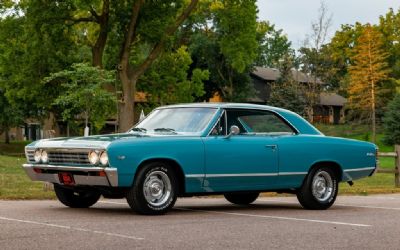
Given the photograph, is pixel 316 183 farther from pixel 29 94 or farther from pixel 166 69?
pixel 166 69

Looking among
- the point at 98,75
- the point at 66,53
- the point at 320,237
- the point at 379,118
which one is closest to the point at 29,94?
the point at 66,53

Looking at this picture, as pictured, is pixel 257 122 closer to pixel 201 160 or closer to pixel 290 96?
pixel 201 160

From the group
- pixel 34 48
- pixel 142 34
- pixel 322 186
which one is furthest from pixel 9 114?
pixel 322 186

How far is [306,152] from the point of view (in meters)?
12.5

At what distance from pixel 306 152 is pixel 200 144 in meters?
2.06

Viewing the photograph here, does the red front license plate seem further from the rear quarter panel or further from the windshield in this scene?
the rear quarter panel

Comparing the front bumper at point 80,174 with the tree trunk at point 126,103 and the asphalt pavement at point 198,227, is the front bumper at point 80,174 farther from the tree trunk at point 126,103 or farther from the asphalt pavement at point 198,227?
the tree trunk at point 126,103

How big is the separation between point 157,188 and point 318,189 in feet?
10.2

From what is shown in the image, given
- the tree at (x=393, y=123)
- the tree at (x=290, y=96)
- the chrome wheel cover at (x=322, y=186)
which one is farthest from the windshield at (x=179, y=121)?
the tree at (x=393, y=123)

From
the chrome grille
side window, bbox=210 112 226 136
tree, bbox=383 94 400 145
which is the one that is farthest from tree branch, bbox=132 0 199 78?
tree, bbox=383 94 400 145

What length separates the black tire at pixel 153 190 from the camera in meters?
10.6

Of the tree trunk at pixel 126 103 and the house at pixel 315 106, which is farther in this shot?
the house at pixel 315 106

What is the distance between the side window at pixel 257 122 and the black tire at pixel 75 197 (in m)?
2.35

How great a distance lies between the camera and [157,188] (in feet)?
35.6
